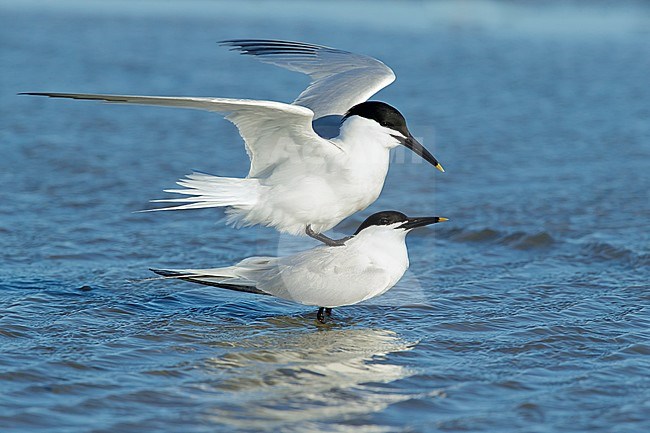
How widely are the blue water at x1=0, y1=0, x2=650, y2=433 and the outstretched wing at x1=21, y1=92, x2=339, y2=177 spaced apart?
3.01 feet

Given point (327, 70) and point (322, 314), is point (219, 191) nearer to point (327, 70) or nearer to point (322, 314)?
point (322, 314)

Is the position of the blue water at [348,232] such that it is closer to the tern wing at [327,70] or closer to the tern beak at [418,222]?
the tern beak at [418,222]

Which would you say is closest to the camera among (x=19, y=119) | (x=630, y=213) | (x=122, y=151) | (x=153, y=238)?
(x=153, y=238)

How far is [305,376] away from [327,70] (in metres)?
2.38

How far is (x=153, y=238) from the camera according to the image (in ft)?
24.1

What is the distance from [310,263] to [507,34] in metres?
12.7

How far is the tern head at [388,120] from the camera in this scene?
5.56 metres

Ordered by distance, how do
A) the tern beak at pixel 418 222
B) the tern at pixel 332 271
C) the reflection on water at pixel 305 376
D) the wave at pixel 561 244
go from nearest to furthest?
1. the reflection on water at pixel 305 376
2. the tern at pixel 332 271
3. the tern beak at pixel 418 222
4. the wave at pixel 561 244

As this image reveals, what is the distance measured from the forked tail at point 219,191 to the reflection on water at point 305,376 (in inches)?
28.2

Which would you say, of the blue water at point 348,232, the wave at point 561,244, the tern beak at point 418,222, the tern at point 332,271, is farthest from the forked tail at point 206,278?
the wave at point 561,244

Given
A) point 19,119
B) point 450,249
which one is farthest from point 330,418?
point 19,119

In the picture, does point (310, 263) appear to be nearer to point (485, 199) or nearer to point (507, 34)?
point (485, 199)

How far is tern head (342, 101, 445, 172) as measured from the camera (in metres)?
5.56

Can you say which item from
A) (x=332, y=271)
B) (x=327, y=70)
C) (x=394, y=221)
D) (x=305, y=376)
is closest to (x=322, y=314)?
(x=332, y=271)
